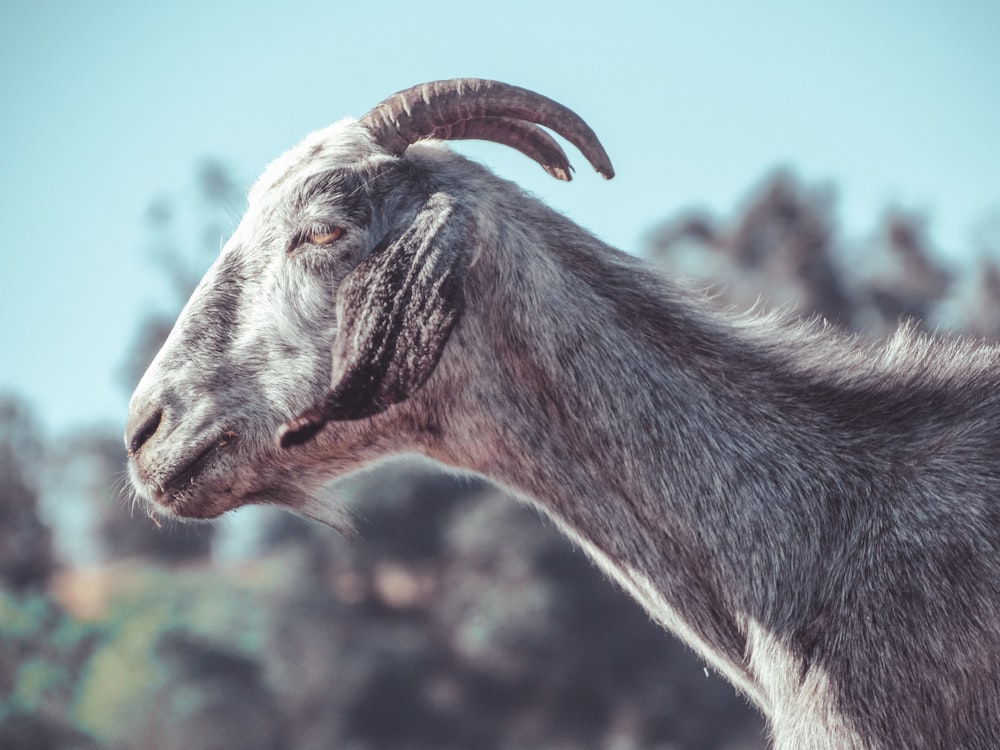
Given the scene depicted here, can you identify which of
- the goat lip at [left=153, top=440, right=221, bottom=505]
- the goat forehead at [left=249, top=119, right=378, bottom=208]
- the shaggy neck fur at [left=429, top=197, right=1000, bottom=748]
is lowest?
the goat lip at [left=153, top=440, right=221, bottom=505]

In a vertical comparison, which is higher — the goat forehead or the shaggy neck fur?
the goat forehead

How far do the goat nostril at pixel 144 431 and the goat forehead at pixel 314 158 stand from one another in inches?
36.0

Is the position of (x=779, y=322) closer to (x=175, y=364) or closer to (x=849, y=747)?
(x=849, y=747)

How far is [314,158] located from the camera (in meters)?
4.14

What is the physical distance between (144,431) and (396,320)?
114cm

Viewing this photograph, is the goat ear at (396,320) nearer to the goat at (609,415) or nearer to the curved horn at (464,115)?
the goat at (609,415)

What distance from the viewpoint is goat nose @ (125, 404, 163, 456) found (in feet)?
12.9

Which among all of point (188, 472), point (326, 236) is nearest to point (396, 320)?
point (326, 236)

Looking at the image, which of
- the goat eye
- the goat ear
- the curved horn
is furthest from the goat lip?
the curved horn

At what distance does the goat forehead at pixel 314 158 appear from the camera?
4.05 m

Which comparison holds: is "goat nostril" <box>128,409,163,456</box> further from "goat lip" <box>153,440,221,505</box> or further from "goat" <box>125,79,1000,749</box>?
"goat lip" <box>153,440,221,505</box>

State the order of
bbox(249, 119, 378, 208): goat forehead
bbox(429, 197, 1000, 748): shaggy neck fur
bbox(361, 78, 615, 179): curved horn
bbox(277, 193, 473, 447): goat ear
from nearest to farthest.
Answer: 1. bbox(429, 197, 1000, 748): shaggy neck fur
2. bbox(277, 193, 473, 447): goat ear
3. bbox(361, 78, 615, 179): curved horn
4. bbox(249, 119, 378, 208): goat forehead

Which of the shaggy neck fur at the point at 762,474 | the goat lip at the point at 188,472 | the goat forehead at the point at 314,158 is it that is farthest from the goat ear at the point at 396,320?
the goat forehead at the point at 314,158

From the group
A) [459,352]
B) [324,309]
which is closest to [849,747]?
[459,352]
